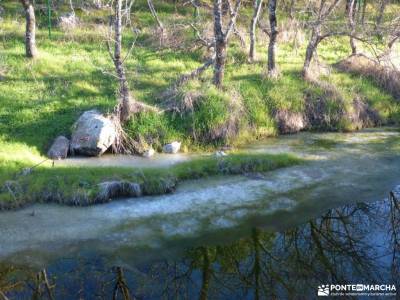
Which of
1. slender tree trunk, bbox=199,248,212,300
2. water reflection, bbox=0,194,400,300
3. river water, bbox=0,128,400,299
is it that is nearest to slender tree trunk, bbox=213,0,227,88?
river water, bbox=0,128,400,299

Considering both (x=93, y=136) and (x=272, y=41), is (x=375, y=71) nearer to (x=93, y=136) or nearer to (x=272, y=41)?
(x=272, y=41)

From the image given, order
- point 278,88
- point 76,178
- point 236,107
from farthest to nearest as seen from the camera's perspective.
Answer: point 278,88, point 236,107, point 76,178

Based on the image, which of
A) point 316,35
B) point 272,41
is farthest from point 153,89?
point 316,35

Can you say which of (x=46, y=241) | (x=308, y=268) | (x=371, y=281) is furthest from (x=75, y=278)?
(x=371, y=281)

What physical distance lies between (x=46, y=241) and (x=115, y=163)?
12.9 ft

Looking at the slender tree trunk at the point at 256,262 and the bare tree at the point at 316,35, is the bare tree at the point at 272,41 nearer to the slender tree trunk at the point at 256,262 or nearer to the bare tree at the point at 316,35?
the bare tree at the point at 316,35

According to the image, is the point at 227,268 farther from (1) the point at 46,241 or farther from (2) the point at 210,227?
(1) the point at 46,241

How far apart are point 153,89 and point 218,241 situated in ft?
27.4

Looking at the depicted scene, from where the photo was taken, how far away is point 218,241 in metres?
10.7

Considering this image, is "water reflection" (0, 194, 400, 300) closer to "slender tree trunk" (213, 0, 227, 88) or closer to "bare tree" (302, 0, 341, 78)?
"slender tree trunk" (213, 0, 227, 88)

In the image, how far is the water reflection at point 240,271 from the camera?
356 inches

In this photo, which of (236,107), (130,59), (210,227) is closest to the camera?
(210,227)

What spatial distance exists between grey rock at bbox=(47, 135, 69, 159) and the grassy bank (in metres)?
1.14

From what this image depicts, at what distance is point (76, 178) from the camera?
12.4m
